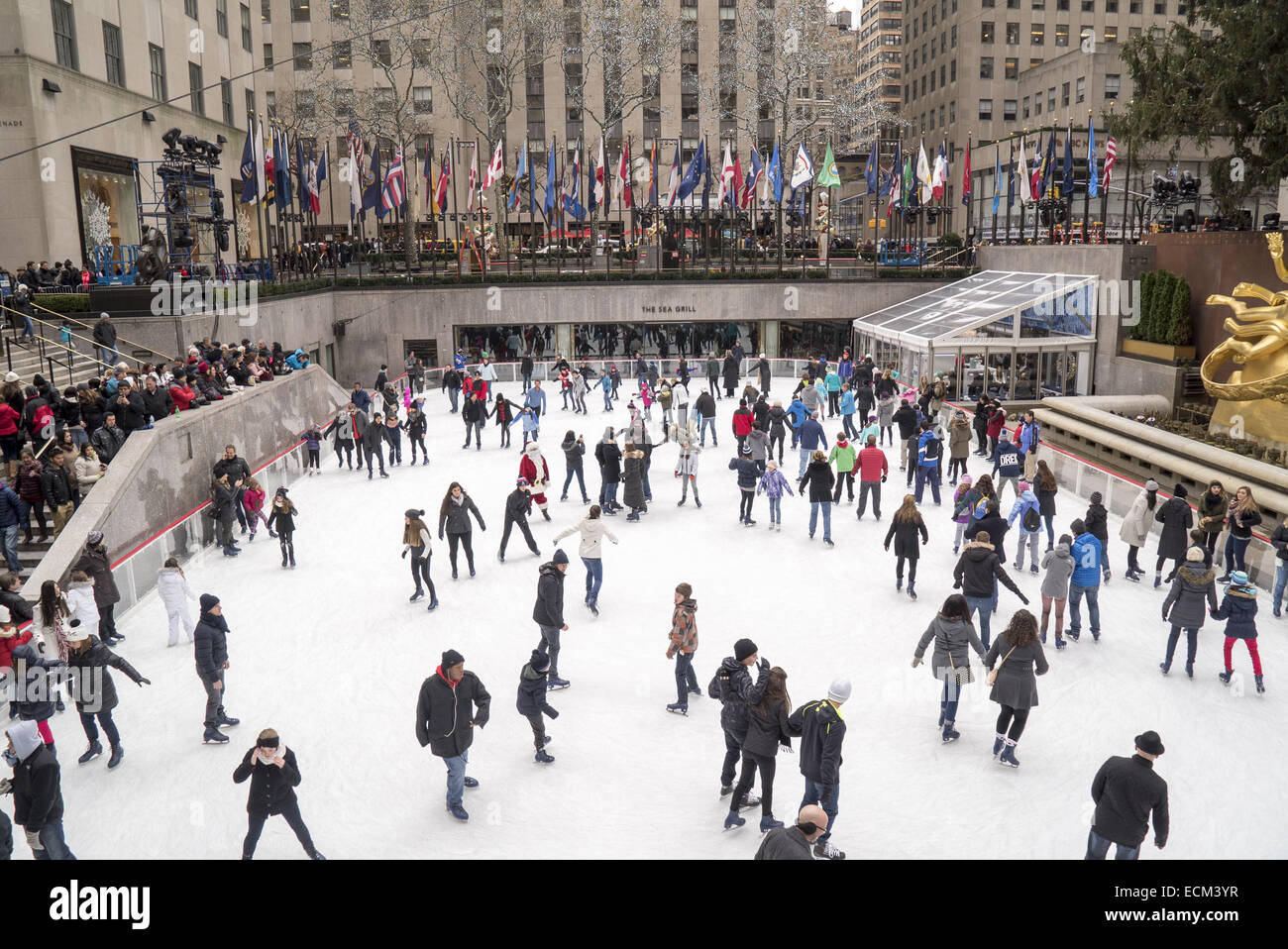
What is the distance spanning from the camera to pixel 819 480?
44.6 feet

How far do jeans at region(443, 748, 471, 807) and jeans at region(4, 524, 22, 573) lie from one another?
7181mm

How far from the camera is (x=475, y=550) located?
14.0 m

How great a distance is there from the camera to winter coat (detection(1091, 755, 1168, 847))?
5.84 metres

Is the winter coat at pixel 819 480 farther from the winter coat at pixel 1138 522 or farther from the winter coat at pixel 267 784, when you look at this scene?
the winter coat at pixel 267 784

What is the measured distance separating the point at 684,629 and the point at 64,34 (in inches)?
1016

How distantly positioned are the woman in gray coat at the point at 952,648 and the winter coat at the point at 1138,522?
201 inches

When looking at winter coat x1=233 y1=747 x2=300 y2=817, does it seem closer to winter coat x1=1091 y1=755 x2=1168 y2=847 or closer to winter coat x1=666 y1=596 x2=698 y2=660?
winter coat x1=666 y1=596 x2=698 y2=660

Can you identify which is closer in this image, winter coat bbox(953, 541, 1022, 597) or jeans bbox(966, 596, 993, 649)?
winter coat bbox(953, 541, 1022, 597)

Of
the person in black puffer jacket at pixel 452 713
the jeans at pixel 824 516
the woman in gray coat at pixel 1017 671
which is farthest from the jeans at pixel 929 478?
the person in black puffer jacket at pixel 452 713

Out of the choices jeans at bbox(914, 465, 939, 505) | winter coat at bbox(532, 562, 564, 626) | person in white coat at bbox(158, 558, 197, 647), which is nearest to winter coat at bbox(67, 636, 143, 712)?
person in white coat at bbox(158, 558, 197, 647)

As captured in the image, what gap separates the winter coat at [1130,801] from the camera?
5840mm

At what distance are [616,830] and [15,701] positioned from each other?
492 cm

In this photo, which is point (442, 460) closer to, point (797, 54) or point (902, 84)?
point (797, 54)
